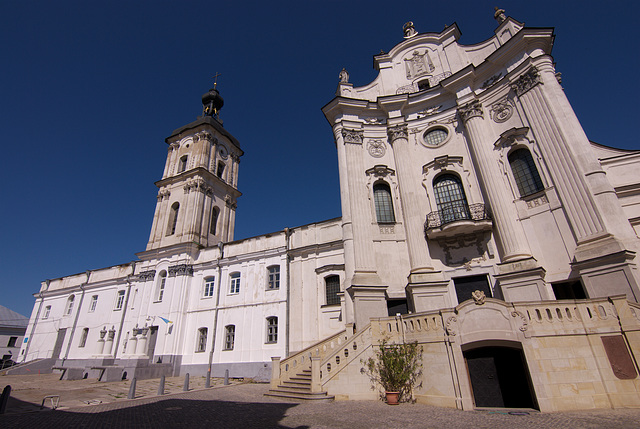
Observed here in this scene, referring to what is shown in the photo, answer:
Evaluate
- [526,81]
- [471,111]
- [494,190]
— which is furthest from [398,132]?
[526,81]

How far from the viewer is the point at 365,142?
2025cm

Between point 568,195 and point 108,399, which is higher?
point 568,195

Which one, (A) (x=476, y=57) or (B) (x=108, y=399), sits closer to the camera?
(B) (x=108, y=399)

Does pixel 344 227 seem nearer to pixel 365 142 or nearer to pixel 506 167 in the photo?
pixel 365 142

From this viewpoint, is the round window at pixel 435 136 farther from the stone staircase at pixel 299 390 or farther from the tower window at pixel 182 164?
the tower window at pixel 182 164

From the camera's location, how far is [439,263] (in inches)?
632

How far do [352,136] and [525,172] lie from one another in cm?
985

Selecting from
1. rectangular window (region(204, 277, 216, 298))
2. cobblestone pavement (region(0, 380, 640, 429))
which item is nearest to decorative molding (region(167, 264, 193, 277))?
rectangular window (region(204, 277, 216, 298))

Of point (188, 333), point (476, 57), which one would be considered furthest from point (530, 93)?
point (188, 333)

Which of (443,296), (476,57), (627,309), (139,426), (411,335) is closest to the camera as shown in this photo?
(139,426)

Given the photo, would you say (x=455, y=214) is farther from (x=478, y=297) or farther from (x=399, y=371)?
(x=399, y=371)

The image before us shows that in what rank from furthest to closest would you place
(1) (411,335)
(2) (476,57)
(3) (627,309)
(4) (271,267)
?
(4) (271,267)
(2) (476,57)
(1) (411,335)
(3) (627,309)

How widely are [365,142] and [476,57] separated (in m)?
8.93

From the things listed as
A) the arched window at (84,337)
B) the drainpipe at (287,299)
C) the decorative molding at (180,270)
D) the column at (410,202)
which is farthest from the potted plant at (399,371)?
the arched window at (84,337)
